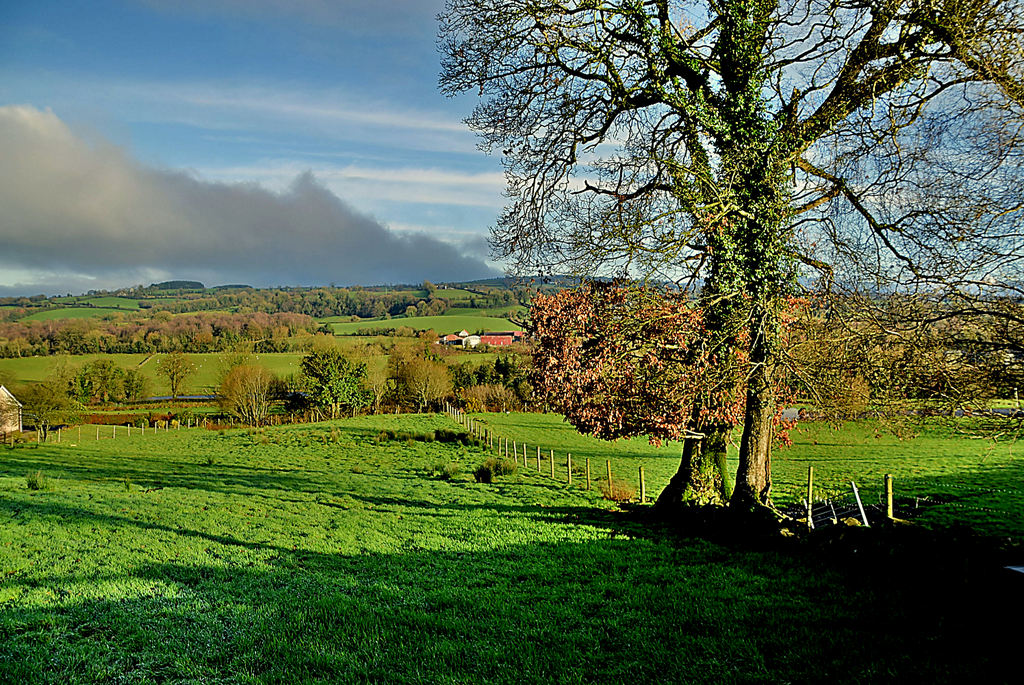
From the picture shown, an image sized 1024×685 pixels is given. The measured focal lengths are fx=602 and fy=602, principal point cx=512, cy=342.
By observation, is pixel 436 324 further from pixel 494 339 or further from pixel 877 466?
pixel 877 466

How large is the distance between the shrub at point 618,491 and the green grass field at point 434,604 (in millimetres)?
2784

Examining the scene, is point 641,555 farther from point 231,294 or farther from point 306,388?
point 231,294

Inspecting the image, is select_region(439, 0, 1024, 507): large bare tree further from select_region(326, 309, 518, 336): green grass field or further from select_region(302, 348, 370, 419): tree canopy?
select_region(326, 309, 518, 336): green grass field

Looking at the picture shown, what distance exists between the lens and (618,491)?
18391 mm

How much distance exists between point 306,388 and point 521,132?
64381mm

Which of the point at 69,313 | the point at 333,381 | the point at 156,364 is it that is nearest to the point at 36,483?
the point at 333,381

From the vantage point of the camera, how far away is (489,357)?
78.6 meters

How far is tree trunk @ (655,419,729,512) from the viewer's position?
1293cm

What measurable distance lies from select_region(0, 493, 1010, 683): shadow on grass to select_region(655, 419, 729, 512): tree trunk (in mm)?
3750

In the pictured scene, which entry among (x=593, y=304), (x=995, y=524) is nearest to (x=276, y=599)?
(x=593, y=304)

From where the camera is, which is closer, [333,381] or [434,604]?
[434,604]

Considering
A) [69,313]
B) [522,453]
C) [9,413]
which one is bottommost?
[522,453]

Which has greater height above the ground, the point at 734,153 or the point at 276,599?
the point at 734,153

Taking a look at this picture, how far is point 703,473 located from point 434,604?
25.0ft
